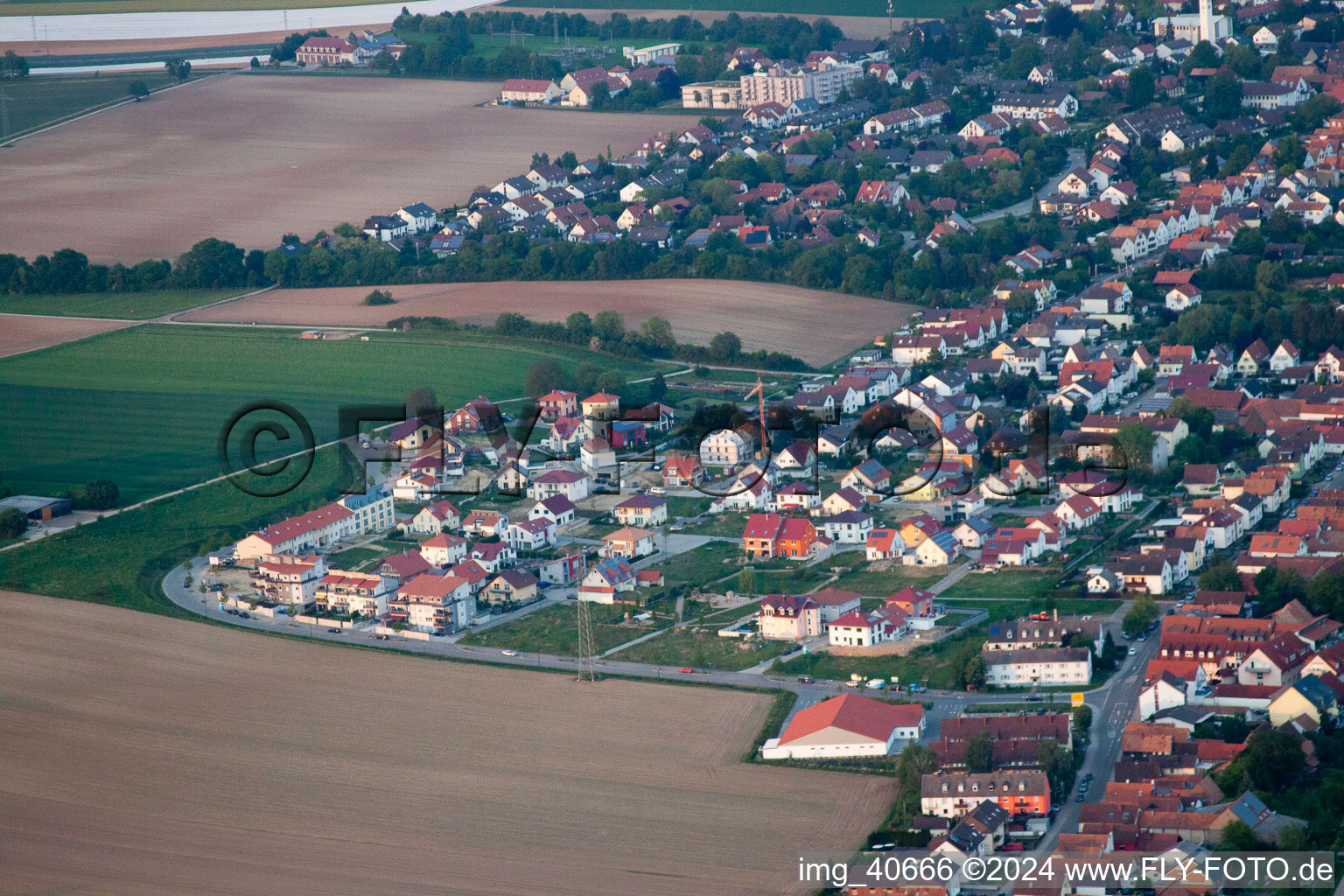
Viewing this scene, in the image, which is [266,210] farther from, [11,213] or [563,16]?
[563,16]

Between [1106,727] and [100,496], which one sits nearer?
[1106,727]

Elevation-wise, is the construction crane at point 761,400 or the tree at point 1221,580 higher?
the construction crane at point 761,400

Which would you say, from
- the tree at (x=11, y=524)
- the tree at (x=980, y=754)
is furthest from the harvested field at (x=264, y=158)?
the tree at (x=980, y=754)

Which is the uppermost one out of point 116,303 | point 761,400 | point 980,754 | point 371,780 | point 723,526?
Answer: point 116,303

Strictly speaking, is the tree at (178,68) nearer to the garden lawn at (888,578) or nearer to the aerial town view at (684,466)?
the aerial town view at (684,466)

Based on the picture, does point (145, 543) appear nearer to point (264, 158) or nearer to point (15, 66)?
point (264, 158)

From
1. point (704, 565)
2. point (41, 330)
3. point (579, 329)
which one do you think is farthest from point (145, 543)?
point (41, 330)

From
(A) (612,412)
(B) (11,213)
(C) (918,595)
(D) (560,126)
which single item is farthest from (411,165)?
(C) (918,595)
